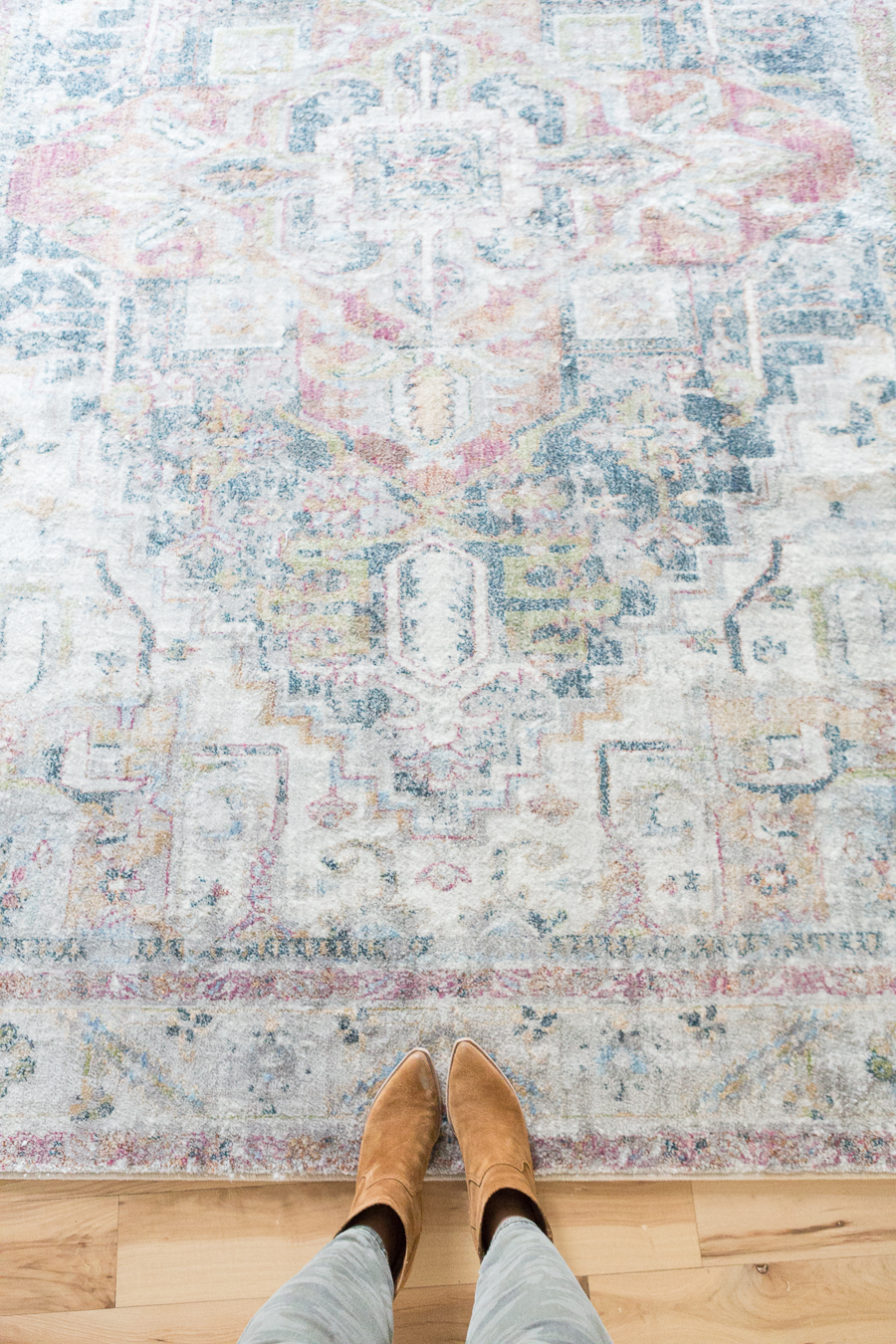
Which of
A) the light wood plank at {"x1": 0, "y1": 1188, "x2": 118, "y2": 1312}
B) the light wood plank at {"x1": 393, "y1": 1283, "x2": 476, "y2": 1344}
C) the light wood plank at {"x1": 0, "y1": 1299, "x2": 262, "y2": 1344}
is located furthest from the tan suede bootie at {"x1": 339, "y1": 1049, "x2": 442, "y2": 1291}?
the light wood plank at {"x1": 0, "y1": 1188, "x2": 118, "y2": 1312}

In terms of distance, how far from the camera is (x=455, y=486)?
5.39 feet

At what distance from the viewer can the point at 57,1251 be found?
1.33m

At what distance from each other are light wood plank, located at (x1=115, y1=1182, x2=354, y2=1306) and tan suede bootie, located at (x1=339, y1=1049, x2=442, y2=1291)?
0.10 meters

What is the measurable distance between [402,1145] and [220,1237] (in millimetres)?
320

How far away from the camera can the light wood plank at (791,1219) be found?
1.29 meters

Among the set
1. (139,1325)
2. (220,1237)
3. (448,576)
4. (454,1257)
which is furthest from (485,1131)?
(448,576)

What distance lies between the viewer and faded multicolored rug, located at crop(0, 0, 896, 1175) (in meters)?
1.37

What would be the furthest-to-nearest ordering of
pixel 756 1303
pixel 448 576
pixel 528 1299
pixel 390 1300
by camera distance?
pixel 448 576, pixel 756 1303, pixel 390 1300, pixel 528 1299

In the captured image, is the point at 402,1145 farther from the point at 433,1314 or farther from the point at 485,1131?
the point at 433,1314

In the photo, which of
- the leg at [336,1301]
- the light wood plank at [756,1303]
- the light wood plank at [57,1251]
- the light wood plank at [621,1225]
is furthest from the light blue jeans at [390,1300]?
the light wood plank at [57,1251]

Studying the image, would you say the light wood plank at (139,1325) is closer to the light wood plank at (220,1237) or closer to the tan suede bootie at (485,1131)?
the light wood plank at (220,1237)

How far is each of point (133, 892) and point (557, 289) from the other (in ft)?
4.56

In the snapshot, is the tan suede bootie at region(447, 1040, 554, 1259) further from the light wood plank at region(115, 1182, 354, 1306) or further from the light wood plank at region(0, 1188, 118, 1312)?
the light wood plank at region(0, 1188, 118, 1312)

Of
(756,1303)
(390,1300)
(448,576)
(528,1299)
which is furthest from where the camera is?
(448,576)
